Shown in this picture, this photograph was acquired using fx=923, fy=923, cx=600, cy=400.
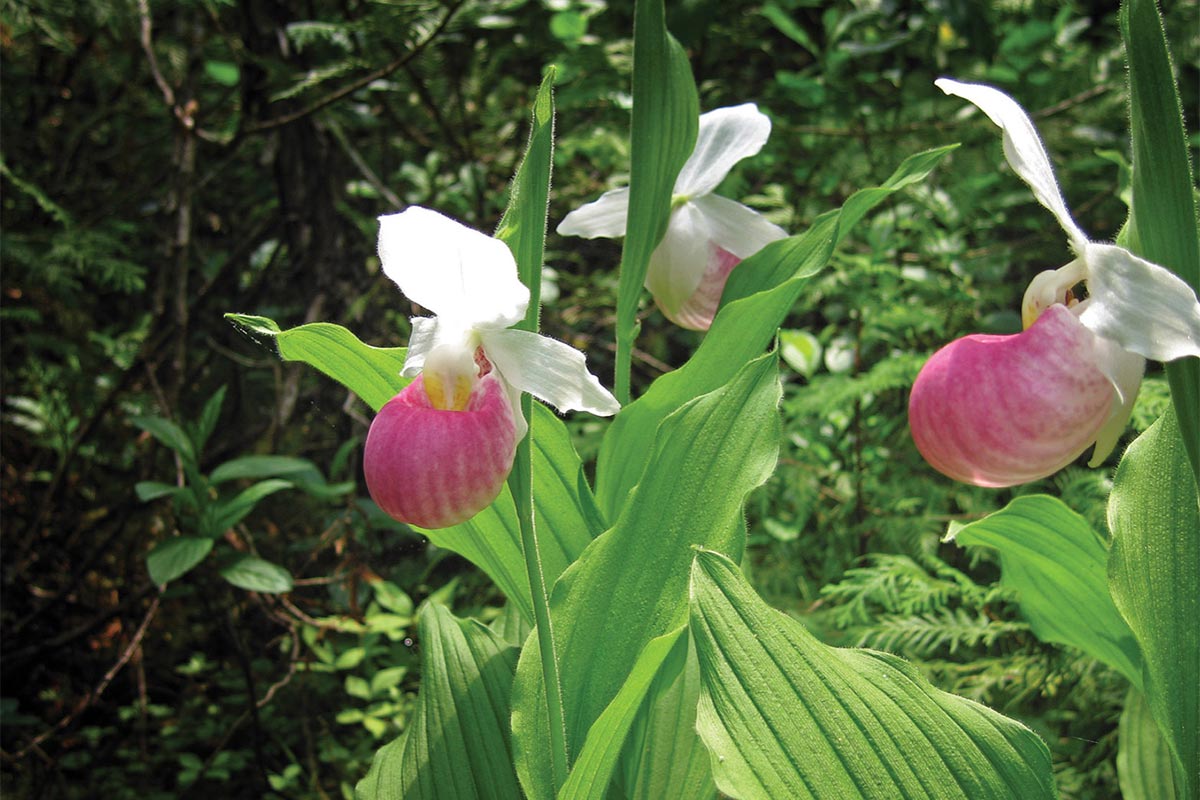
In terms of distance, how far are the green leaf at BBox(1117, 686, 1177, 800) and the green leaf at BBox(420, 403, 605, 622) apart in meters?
0.57

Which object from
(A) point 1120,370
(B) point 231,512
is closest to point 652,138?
(A) point 1120,370

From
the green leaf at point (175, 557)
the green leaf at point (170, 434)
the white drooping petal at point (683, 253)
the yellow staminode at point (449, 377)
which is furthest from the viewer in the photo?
the green leaf at point (170, 434)

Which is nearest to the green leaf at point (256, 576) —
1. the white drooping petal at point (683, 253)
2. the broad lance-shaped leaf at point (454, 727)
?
the broad lance-shaped leaf at point (454, 727)

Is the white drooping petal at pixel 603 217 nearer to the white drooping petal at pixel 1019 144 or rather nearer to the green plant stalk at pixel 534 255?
the green plant stalk at pixel 534 255

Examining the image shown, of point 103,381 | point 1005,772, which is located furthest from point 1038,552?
point 103,381

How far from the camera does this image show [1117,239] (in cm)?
74

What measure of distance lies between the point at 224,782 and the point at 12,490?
28.5 inches

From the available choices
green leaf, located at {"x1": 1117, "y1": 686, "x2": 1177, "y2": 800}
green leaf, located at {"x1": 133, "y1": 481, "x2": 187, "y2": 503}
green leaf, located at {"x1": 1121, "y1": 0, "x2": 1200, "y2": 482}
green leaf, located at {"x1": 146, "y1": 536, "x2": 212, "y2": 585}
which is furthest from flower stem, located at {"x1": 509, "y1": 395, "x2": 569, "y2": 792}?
green leaf, located at {"x1": 133, "y1": 481, "x2": 187, "y2": 503}

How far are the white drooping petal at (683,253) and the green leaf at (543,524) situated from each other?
223mm

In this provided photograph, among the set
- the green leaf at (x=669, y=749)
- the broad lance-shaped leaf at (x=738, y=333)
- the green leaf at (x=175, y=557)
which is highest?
the broad lance-shaped leaf at (x=738, y=333)

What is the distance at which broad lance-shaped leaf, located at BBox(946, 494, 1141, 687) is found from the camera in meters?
0.82

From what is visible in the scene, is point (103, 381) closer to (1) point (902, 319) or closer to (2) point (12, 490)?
(2) point (12, 490)

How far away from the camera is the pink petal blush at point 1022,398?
2.16ft

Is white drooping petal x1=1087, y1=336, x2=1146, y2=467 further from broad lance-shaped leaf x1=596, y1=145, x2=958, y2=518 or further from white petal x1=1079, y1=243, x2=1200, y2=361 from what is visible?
broad lance-shaped leaf x1=596, y1=145, x2=958, y2=518
